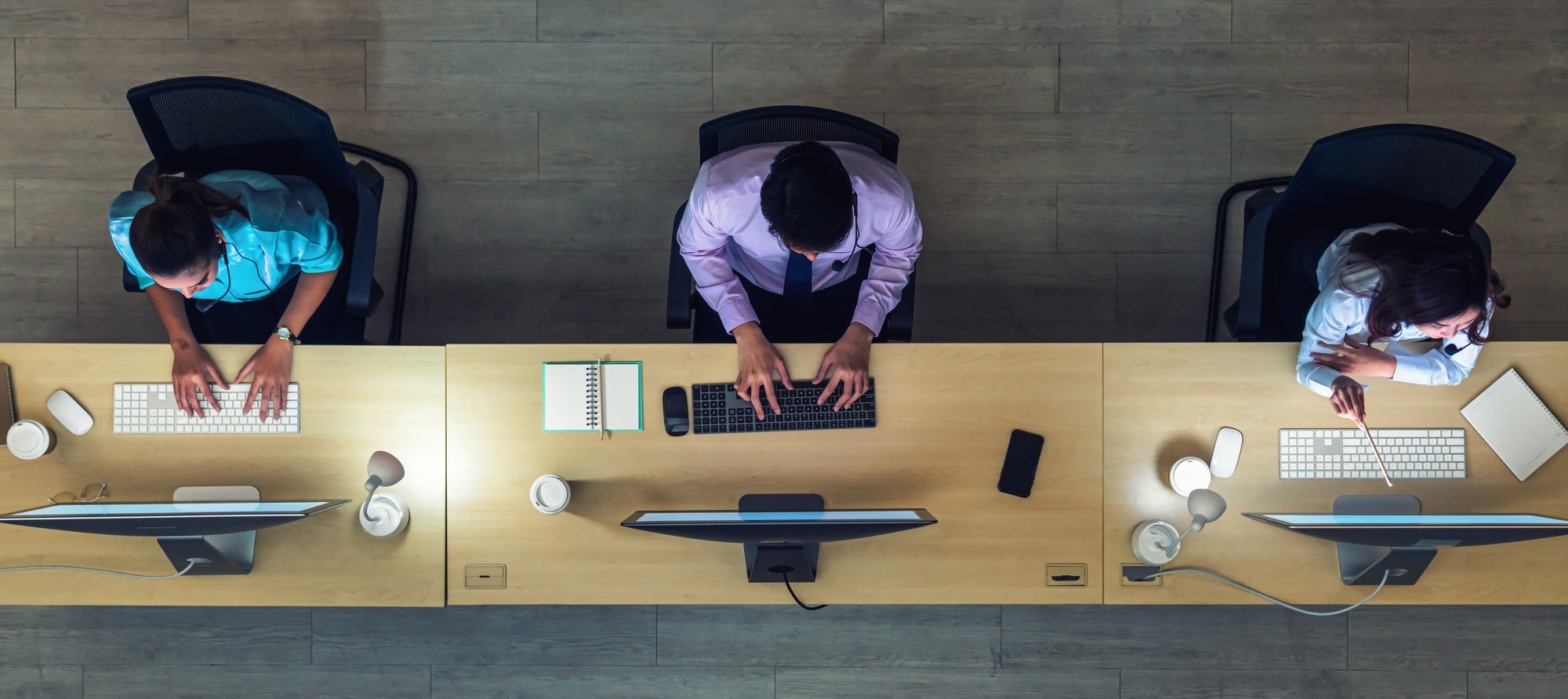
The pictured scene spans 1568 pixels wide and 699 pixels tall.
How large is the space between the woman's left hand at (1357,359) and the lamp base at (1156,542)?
492mm

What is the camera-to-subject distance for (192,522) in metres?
1.47

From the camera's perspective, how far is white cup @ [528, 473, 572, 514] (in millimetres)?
1659

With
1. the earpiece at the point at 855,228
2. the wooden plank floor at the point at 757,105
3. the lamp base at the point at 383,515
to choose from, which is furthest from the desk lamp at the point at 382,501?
the earpiece at the point at 855,228

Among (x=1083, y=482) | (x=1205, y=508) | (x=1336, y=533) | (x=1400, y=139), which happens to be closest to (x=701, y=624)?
(x=1083, y=482)

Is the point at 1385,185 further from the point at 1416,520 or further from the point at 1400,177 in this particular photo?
the point at 1416,520

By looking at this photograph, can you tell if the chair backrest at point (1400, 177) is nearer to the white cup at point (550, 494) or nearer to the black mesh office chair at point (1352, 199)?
the black mesh office chair at point (1352, 199)

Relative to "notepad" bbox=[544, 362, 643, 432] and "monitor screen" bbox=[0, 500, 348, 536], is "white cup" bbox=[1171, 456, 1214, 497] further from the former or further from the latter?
"monitor screen" bbox=[0, 500, 348, 536]

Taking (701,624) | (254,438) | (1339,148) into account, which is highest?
(1339,148)

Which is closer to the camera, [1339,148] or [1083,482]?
[1339,148]

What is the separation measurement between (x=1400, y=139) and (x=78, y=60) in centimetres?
363

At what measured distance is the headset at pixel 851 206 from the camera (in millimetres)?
1380

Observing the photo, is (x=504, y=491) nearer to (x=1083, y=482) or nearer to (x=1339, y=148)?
(x=1083, y=482)

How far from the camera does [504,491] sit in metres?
1.73

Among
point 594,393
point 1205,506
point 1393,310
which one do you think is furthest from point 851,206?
point 1393,310
